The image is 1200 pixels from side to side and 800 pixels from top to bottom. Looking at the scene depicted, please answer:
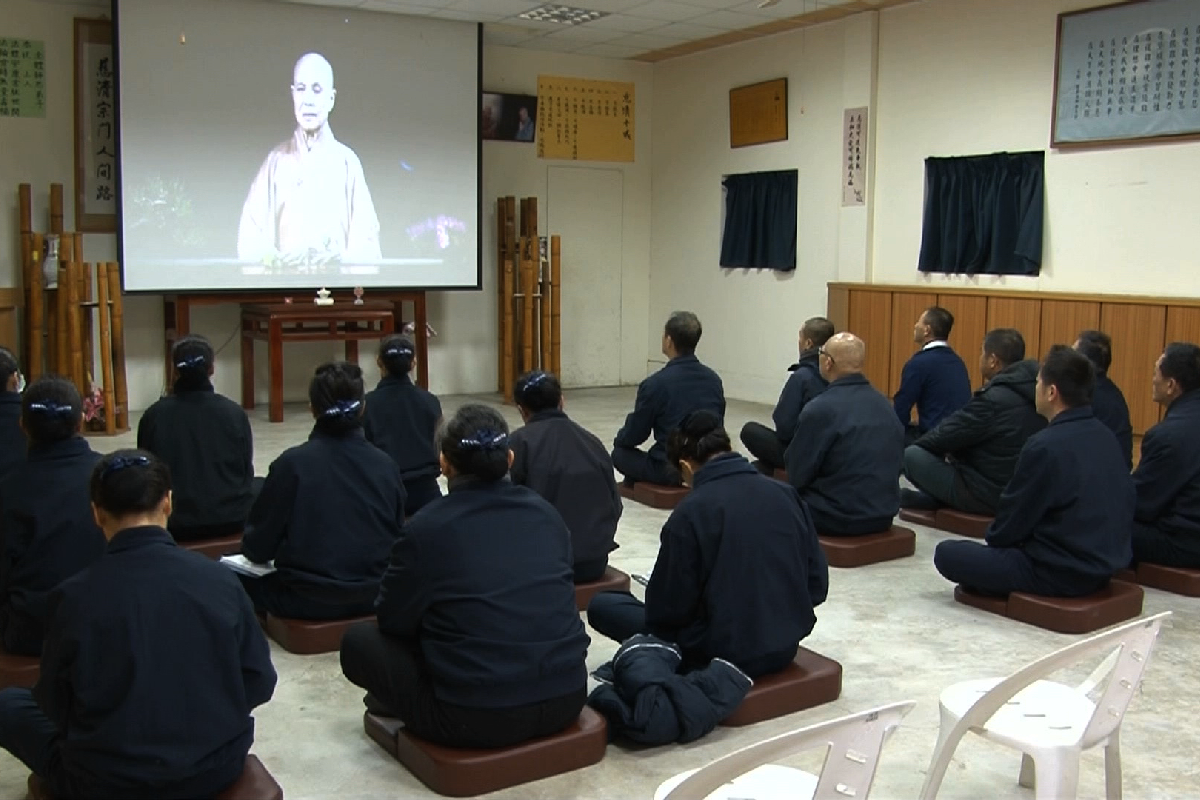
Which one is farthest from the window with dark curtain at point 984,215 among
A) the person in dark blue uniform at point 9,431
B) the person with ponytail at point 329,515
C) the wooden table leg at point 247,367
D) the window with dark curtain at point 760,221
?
the person in dark blue uniform at point 9,431

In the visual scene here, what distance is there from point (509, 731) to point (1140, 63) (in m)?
6.10

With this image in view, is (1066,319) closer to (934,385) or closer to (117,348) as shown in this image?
(934,385)

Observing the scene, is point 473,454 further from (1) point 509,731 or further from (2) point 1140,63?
(2) point 1140,63

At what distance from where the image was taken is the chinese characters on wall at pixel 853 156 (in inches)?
348

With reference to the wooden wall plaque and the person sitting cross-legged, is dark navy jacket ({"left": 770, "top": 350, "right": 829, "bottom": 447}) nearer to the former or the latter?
the person sitting cross-legged

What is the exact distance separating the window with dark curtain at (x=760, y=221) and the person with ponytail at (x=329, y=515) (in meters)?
6.36

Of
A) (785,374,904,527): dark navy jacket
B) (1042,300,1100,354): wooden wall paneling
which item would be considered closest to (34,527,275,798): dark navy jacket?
(785,374,904,527): dark navy jacket

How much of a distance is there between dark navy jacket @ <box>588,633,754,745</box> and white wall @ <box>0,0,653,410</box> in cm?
685

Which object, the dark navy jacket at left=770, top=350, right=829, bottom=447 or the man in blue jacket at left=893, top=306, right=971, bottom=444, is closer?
the dark navy jacket at left=770, top=350, right=829, bottom=447

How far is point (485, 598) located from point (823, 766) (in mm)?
1088

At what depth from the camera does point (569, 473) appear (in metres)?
4.12

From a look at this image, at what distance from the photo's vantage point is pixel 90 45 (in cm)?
831

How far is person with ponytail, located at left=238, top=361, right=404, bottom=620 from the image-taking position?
3.68 metres

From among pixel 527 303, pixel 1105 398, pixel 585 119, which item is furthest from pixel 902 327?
pixel 585 119
